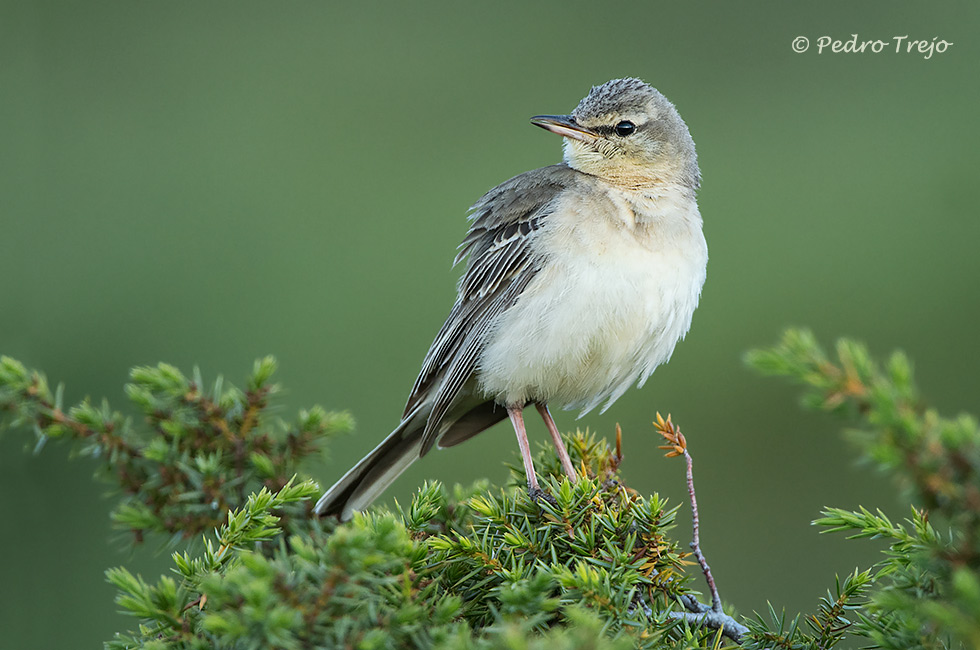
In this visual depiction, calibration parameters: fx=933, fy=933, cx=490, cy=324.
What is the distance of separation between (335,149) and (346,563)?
685cm

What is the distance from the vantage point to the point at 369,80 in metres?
9.16

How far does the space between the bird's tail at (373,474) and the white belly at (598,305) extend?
1.41 ft

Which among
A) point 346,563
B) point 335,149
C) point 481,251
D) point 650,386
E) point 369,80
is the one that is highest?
point 369,80

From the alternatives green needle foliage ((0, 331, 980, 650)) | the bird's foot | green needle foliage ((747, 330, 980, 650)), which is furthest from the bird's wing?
green needle foliage ((747, 330, 980, 650))

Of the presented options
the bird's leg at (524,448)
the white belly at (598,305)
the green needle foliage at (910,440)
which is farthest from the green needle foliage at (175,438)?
the green needle foliage at (910,440)

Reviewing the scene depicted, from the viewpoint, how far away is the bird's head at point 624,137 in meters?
4.46

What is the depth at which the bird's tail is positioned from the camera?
381 centimetres

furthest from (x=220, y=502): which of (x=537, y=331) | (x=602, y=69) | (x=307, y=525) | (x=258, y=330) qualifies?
A: (x=602, y=69)

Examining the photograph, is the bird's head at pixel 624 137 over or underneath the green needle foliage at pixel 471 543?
over

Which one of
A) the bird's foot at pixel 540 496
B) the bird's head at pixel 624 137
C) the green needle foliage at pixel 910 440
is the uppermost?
the bird's head at pixel 624 137

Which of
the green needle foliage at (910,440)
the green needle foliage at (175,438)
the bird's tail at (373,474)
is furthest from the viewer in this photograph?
the bird's tail at (373,474)

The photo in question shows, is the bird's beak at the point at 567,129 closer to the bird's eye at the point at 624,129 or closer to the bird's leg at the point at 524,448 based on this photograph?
the bird's eye at the point at 624,129

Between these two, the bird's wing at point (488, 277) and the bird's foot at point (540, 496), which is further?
the bird's wing at point (488, 277)

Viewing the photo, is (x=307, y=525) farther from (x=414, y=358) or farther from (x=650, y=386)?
(x=650, y=386)
